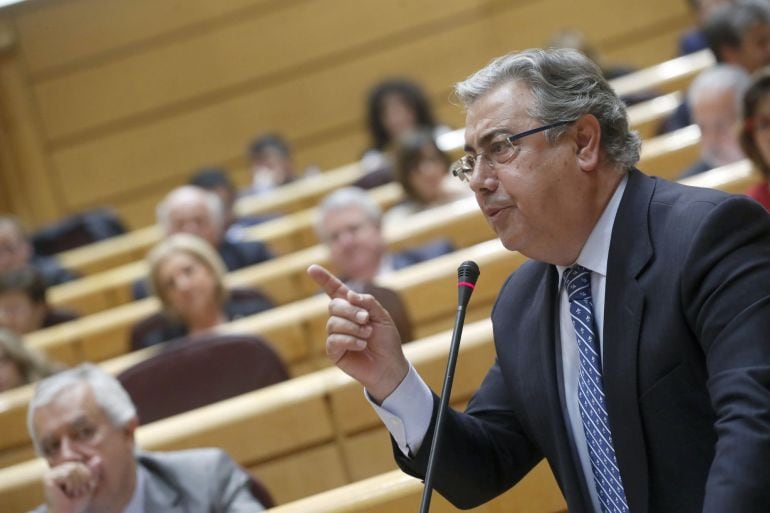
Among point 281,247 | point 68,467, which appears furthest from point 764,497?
point 281,247

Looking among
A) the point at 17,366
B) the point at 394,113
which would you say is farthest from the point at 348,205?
the point at 394,113

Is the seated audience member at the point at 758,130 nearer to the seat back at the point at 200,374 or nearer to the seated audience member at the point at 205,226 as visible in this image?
the seat back at the point at 200,374

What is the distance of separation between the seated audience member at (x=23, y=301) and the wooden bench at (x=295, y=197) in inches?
36.3

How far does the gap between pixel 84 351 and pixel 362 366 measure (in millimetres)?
2217

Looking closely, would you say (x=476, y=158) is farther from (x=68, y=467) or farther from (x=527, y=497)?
(x=68, y=467)

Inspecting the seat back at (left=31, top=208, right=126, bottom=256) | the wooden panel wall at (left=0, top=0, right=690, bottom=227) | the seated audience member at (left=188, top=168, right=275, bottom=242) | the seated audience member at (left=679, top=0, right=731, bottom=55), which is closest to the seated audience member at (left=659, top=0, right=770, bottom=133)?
the seated audience member at (left=679, top=0, right=731, bottom=55)

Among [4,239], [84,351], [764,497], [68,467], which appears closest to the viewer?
[764,497]

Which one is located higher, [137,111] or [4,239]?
[137,111]

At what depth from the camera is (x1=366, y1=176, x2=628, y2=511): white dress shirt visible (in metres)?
1.25

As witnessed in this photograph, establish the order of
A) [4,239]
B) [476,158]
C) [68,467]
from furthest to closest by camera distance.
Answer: [4,239] → [68,467] → [476,158]

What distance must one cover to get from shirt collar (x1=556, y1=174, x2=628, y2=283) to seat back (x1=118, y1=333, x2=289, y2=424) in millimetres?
1228

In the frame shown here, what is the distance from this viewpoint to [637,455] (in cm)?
116

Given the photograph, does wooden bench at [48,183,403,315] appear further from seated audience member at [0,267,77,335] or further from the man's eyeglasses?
the man's eyeglasses

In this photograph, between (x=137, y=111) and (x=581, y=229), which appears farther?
(x=137, y=111)
